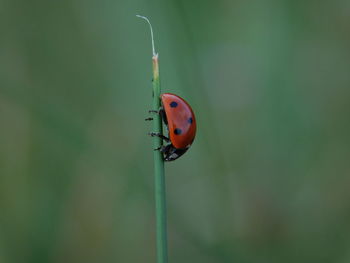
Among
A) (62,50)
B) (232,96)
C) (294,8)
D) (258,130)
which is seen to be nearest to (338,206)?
(258,130)

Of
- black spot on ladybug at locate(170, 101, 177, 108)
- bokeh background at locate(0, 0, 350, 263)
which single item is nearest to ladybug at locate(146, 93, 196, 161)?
black spot on ladybug at locate(170, 101, 177, 108)

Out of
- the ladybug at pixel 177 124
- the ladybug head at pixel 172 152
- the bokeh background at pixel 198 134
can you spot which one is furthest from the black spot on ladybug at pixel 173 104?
the bokeh background at pixel 198 134

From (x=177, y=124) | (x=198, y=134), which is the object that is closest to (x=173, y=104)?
(x=177, y=124)

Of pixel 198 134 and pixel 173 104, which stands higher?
pixel 198 134

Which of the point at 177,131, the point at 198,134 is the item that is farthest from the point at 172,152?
the point at 198,134

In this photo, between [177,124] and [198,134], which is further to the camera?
[198,134]

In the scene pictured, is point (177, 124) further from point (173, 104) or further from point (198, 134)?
point (198, 134)

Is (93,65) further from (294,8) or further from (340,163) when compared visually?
(340,163)
